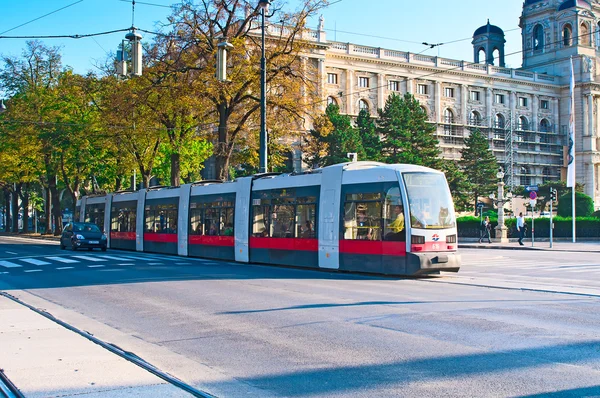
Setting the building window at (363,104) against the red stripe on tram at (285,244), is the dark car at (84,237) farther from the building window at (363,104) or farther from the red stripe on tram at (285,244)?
the building window at (363,104)

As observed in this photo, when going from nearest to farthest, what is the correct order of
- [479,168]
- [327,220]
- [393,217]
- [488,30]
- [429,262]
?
[429,262] → [393,217] → [327,220] → [479,168] → [488,30]

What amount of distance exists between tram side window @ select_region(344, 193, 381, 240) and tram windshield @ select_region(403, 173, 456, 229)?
41.4 inches

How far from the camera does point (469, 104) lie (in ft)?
343

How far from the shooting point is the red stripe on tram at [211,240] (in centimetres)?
2719

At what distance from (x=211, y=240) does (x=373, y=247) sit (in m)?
10.5

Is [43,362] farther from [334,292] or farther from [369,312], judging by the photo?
[334,292]

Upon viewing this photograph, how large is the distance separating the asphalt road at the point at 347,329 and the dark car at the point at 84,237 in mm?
15574

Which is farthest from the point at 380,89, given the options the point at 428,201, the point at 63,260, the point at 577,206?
the point at 428,201

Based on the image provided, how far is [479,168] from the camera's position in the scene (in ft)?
275

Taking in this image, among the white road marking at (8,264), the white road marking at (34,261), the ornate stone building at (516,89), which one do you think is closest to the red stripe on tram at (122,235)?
the white road marking at (34,261)

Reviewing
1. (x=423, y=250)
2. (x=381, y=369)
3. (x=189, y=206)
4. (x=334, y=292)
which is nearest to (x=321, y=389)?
(x=381, y=369)

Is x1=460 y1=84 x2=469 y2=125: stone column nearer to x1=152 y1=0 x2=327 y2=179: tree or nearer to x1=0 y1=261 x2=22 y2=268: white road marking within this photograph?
x1=152 y1=0 x2=327 y2=179: tree

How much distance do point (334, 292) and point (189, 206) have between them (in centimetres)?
1632

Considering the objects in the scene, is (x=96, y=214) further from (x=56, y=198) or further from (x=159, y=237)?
(x=56, y=198)
